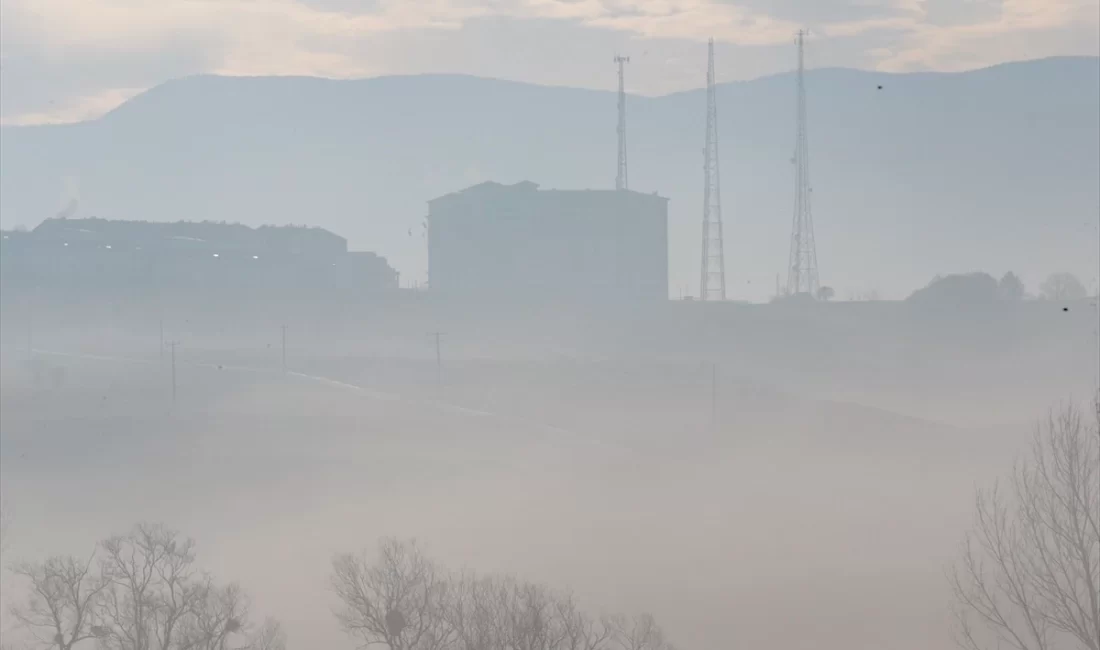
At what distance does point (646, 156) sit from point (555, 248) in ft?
306

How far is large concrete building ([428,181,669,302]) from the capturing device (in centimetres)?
5688

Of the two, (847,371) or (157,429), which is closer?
(157,429)

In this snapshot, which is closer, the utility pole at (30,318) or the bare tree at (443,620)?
the bare tree at (443,620)

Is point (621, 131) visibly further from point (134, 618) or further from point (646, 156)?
point (646, 156)

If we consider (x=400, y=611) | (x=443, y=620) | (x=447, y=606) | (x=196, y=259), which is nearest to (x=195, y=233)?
(x=196, y=259)

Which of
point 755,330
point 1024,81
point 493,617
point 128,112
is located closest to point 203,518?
point 493,617

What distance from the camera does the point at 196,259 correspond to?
5850 cm

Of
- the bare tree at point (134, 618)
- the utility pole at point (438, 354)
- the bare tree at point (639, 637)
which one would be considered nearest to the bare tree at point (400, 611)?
the bare tree at point (134, 618)

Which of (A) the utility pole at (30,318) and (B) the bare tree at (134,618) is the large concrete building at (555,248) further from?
(B) the bare tree at (134,618)

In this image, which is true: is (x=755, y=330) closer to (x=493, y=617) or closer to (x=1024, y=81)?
(x=493, y=617)

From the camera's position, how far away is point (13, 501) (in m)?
35.8

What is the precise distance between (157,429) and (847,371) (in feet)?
90.8

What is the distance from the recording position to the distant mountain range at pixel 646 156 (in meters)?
115

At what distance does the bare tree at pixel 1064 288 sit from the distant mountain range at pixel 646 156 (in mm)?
17947
